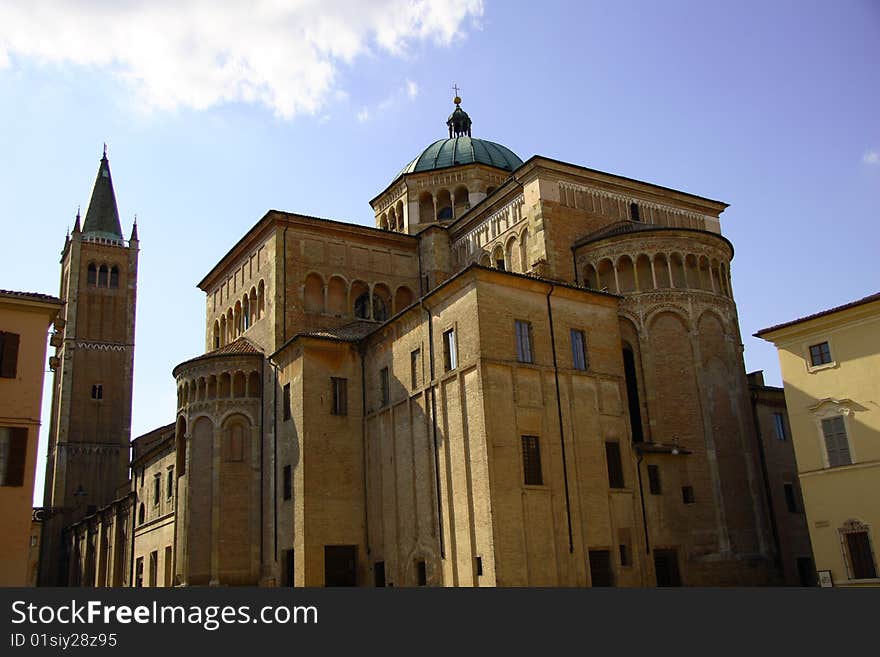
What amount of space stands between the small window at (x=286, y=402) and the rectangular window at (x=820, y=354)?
17602mm

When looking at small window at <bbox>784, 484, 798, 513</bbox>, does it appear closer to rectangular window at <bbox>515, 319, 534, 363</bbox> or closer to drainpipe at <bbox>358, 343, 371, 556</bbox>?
rectangular window at <bbox>515, 319, 534, 363</bbox>

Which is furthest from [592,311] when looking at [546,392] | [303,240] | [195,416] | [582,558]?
[195,416]

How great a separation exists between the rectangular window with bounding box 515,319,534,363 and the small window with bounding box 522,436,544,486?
241cm

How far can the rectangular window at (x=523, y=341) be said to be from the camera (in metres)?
26.2

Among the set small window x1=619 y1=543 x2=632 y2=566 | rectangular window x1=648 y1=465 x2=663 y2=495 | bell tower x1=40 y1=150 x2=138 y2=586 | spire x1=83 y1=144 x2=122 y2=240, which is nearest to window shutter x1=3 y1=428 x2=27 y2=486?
small window x1=619 y1=543 x2=632 y2=566

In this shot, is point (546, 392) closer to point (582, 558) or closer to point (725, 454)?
point (582, 558)

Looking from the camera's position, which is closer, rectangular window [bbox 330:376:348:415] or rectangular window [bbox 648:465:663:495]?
rectangular window [bbox 648:465:663:495]

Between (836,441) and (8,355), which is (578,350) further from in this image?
(8,355)

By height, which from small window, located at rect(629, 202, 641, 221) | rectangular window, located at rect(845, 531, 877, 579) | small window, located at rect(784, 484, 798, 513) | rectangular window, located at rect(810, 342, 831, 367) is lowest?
rectangular window, located at rect(845, 531, 877, 579)

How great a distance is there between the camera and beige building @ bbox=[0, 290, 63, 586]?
75.0 feet

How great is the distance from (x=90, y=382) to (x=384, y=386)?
153 ft

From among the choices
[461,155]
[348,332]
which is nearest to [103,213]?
[461,155]

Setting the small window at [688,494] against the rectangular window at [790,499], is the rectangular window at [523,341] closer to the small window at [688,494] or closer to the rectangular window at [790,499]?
the small window at [688,494]

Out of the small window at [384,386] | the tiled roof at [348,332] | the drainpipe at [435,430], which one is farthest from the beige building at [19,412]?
the drainpipe at [435,430]
